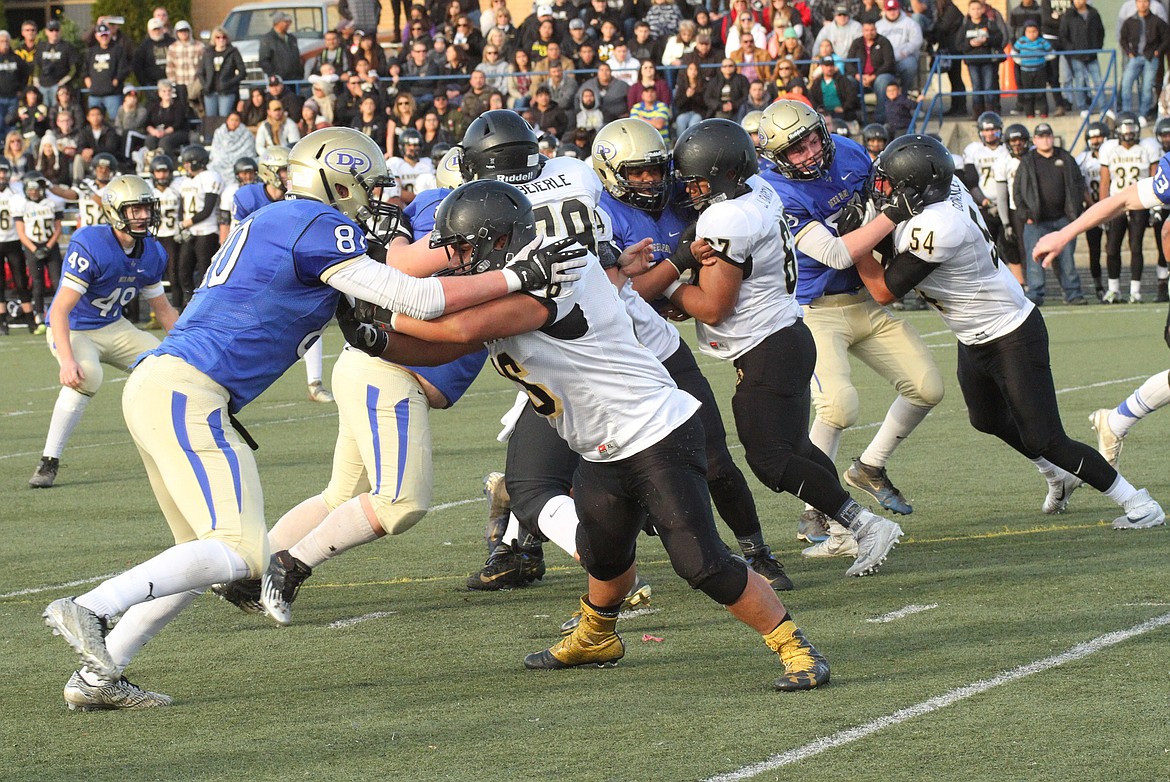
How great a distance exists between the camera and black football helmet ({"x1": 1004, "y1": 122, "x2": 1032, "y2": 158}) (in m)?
16.3

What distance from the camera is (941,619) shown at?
17.2ft

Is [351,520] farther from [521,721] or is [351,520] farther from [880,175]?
[880,175]

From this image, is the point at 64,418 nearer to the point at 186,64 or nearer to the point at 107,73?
the point at 186,64

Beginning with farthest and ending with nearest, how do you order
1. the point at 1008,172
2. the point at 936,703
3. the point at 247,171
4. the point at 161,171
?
the point at 1008,172 < the point at 161,171 < the point at 247,171 < the point at 936,703

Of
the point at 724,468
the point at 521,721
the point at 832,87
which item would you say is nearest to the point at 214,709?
the point at 521,721

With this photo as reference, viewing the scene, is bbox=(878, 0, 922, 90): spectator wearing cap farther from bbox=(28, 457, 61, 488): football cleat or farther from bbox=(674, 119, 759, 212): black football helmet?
bbox=(674, 119, 759, 212): black football helmet

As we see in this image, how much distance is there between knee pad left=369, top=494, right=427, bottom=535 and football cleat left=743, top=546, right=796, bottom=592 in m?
1.25

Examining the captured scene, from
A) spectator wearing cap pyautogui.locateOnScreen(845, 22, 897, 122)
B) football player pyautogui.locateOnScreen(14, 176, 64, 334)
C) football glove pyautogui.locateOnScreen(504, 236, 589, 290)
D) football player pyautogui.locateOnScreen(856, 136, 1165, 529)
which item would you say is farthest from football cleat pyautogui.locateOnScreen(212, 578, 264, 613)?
spectator wearing cap pyautogui.locateOnScreen(845, 22, 897, 122)

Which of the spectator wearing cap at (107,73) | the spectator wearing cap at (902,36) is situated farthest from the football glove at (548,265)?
the spectator wearing cap at (107,73)

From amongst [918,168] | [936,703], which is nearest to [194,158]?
[918,168]

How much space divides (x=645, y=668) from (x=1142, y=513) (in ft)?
8.63

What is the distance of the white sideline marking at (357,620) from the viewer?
5.53m

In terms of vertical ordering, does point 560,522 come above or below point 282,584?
above

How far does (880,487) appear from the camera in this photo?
7133 mm
